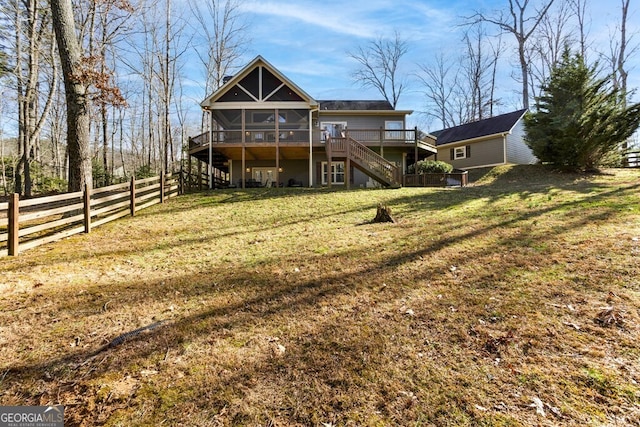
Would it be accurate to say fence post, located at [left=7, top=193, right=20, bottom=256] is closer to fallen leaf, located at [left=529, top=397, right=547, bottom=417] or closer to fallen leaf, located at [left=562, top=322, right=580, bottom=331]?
A: fallen leaf, located at [left=529, top=397, right=547, bottom=417]

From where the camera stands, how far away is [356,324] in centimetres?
355

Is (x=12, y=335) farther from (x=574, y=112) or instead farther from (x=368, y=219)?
(x=574, y=112)

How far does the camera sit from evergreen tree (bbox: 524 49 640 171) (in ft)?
52.0

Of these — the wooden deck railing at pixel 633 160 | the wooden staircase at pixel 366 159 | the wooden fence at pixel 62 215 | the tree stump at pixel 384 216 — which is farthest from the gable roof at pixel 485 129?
the wooden fence at pixel 62 215

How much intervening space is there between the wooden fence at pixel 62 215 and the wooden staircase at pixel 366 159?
794cm

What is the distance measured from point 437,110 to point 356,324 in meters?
43.5

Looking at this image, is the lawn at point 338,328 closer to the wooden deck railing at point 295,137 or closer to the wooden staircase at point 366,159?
the wooden staircase at point 366,159

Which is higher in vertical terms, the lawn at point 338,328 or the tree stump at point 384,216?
the tree stump at point 384,216

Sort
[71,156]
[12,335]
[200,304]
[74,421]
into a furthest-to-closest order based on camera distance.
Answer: [71,156], [200,304], [12,335], [74,421]

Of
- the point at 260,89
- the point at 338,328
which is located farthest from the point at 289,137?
the point at 338,328

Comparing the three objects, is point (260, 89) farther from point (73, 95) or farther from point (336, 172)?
point (73, 95)

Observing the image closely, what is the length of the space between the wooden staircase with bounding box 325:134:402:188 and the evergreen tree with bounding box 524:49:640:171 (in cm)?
935

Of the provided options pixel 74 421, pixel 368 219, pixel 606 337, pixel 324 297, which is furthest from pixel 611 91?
pixel 74 421

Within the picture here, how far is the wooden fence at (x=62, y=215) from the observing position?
223 inches
